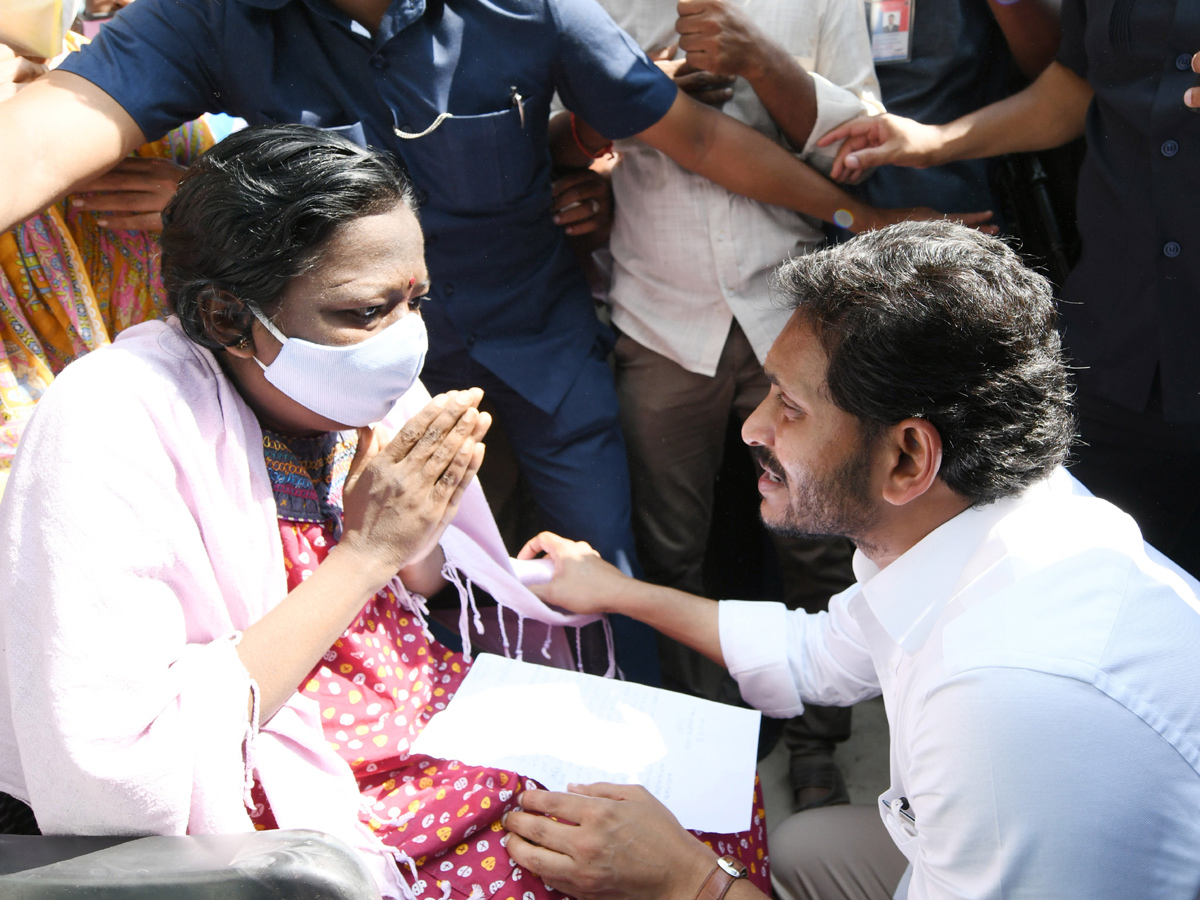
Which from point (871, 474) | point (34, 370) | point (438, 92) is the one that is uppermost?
point (438, 92)

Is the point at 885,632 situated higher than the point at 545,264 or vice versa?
the point at 545,264

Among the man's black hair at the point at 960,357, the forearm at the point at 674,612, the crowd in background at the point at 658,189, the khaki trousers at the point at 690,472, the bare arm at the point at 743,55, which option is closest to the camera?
the man's black hair at the point at 960,357

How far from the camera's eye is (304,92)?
81.6 inches

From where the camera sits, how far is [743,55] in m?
2.22

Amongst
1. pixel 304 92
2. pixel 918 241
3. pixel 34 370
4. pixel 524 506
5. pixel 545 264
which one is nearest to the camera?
pixel 918 241

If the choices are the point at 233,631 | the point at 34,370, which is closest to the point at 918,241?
the point at 233,631

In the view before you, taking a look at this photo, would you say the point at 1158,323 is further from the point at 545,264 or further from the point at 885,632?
the point at 545,264

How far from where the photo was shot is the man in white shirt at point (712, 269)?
235 centimetres

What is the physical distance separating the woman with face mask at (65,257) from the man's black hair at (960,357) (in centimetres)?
151

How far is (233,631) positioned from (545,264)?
4.23ft

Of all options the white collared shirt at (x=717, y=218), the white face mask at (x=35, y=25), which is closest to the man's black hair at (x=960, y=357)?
the white collared shirt at (x=717, y=218)

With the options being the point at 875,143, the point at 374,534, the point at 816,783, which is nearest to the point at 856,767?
the point at 816,783

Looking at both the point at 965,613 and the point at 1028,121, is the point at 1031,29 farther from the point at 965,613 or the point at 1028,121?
the point at 965,613

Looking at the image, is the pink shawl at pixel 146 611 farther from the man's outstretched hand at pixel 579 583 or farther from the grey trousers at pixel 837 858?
the grey trousers at pixel 837 858
